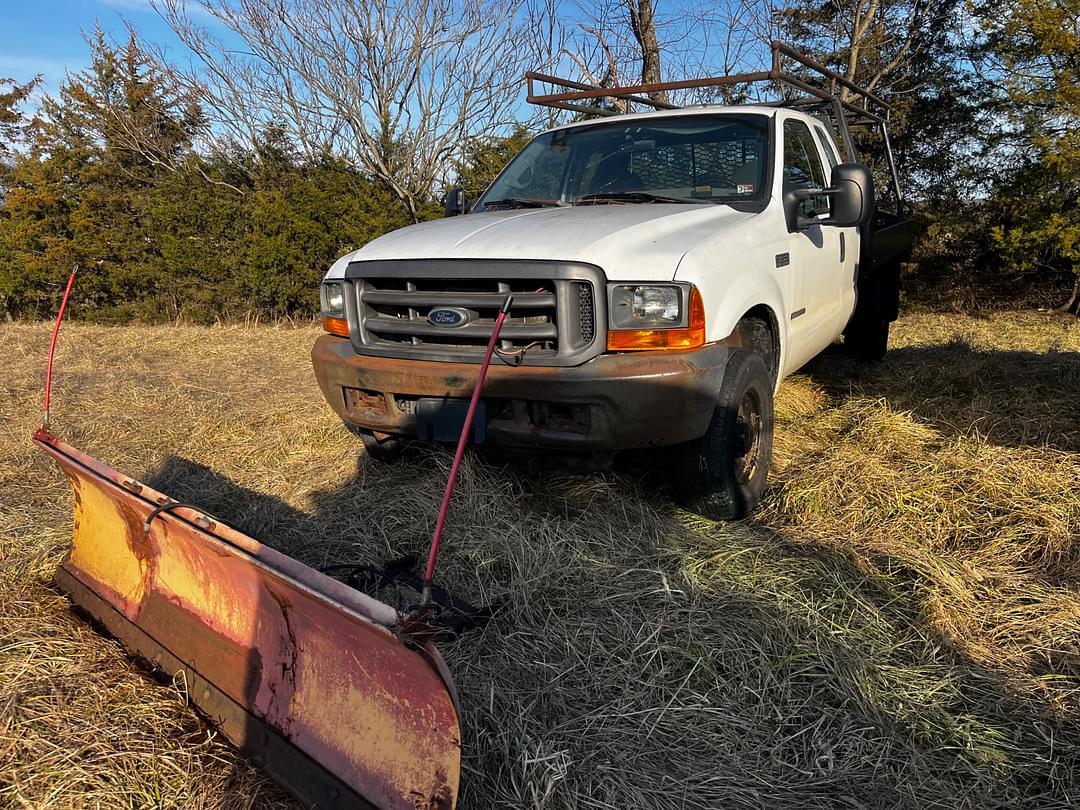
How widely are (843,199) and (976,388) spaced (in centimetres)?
270

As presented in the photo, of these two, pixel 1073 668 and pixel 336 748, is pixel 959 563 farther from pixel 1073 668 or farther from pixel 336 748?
pixel 336 748

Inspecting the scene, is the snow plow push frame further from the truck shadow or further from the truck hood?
the truck shadow

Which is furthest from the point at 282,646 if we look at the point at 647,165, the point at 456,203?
the point at 456,203

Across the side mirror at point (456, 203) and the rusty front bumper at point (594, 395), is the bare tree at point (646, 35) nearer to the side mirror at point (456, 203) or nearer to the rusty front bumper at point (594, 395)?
the side mirror at point (456, 203)

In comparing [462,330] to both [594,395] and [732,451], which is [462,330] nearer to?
[594,395]

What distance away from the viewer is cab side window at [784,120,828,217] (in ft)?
14.3

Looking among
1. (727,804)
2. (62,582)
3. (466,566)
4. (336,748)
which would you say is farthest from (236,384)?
(727,804)

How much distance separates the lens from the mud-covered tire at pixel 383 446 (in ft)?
14.3

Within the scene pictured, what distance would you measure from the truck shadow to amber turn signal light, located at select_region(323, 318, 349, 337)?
3.62 meters

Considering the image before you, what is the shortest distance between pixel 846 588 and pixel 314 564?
227cm

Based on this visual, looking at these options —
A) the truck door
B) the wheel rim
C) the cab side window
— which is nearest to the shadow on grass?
the wheel rim

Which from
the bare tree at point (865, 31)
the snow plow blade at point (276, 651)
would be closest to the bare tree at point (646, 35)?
the bare tree at point (865, 31)

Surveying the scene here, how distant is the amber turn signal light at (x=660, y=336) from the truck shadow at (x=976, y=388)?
2.49 m

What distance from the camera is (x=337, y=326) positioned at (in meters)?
3.87
